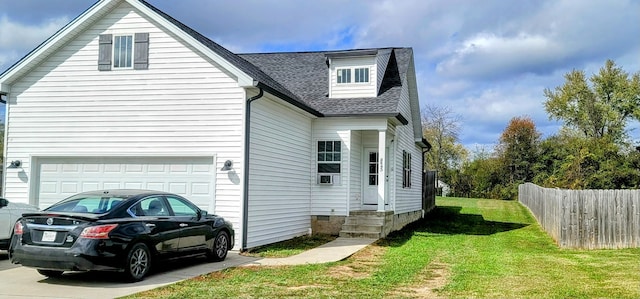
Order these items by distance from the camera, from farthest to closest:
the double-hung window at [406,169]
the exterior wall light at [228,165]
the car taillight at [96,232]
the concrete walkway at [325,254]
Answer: the double-hung window at [406,169] < the exterior wall light at [228,165] < the concrete walkway at [325,254] < the car taillight at [96,232]

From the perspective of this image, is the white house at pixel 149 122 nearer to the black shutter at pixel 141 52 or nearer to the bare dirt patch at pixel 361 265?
the black shutter at pixel 141 52

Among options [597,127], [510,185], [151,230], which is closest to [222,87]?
[151,230]

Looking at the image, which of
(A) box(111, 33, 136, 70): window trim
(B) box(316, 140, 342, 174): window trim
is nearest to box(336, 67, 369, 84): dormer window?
(B) box(316, 140, 342, 174): window trim

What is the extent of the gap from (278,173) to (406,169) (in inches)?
341

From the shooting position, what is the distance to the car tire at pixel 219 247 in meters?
10.4

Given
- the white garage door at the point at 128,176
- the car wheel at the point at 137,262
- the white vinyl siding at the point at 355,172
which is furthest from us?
the white vinyl siding at the point at 355,172

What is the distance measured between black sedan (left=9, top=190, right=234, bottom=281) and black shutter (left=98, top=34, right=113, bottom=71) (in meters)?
5.25

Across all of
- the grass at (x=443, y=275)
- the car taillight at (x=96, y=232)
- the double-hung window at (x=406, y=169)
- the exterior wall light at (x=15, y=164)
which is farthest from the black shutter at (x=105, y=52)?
the double-hung window at (x=406, y=169)

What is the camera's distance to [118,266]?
796 cm

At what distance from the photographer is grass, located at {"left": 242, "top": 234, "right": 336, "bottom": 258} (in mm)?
11973

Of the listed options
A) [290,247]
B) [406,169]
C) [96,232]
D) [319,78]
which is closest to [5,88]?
[96,232]

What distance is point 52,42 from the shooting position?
1317 centimetres

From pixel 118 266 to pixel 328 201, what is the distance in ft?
29.7

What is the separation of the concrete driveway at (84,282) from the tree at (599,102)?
42830mm
